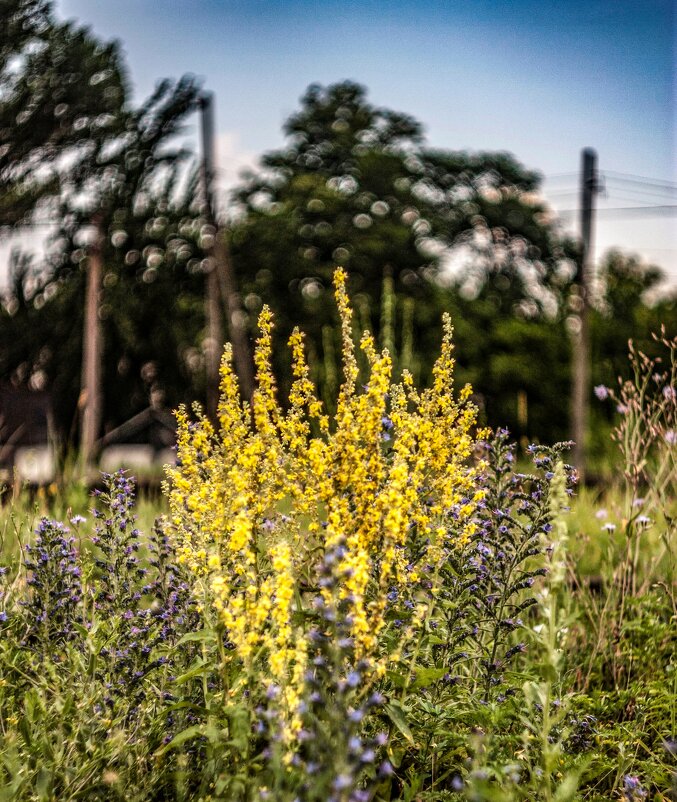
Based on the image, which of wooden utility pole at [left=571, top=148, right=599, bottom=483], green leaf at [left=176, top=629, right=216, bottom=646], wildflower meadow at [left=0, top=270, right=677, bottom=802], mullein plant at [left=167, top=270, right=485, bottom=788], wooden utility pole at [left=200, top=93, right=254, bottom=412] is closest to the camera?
wildflower meadow at [left=0, top=270, right=677, bottom=802]

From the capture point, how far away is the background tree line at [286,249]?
17.1 metres

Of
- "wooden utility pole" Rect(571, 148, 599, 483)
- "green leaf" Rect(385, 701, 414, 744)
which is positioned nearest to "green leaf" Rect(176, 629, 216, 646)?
"green leaf" Rect(385, 701, 414, 744)

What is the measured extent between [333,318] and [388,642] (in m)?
21.9

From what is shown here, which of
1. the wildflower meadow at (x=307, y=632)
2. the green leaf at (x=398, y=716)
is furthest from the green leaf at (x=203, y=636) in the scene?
the green leaf at (x=398, y=716)

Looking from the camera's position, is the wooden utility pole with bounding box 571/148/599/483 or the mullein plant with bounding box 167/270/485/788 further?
the wooden utility pole with bounding box 571/148/599/483

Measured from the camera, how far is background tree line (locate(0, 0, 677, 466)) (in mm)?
17094

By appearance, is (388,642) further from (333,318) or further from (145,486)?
(333,318)

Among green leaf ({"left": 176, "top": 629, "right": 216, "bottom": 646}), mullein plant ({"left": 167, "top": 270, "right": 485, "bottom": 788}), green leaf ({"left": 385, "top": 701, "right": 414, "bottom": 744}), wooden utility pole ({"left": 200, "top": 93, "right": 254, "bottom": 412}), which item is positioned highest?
wooden utility pole ({"left": 200, "top": 93, "right": 254, "bottom": 412})

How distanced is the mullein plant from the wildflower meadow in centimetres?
1

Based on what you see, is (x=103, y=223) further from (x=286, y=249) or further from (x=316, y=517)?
(x=316, y=517)

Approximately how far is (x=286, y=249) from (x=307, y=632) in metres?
23.0

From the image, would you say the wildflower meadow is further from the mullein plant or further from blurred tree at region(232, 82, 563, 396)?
blurred tree at region(232, 82, 563, 396)

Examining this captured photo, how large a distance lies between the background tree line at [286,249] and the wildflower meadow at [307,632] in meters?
12.2

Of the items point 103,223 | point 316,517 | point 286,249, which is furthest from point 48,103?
point 316,517
